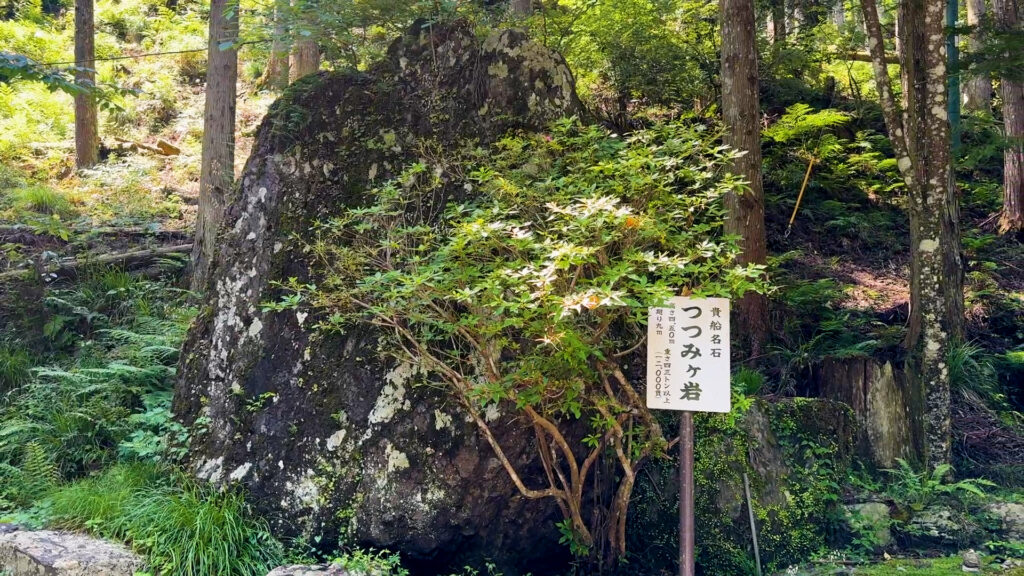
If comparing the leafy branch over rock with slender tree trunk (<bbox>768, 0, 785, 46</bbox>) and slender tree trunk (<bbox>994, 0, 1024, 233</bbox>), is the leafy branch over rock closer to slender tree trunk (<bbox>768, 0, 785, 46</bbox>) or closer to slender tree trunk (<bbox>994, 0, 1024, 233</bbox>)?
slender tree trunk (<bbox>768, 0, 785, 46</bbox>)

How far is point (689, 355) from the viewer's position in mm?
4082

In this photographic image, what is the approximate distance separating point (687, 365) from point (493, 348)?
4.11 ft

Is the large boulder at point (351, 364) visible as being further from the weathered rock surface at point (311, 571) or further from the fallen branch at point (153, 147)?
the fallen branch at point (153, 147)

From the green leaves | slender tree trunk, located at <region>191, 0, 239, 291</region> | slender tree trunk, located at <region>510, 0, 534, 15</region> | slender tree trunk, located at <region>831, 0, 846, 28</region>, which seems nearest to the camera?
the green leaves

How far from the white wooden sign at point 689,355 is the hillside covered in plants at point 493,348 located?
9 centimetres

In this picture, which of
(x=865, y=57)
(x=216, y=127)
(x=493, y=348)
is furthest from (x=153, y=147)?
(x=865, y=57)

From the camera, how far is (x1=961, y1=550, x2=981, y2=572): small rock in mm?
4676

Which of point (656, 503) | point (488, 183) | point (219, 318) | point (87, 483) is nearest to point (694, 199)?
point (488, 183)

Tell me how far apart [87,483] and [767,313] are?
247 inches

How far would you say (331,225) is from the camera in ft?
17.1

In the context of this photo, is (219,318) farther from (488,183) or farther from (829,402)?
(829,402)

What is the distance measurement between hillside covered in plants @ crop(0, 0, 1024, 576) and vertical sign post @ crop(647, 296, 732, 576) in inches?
2.6

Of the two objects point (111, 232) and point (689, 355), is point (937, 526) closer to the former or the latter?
point (689, 355)

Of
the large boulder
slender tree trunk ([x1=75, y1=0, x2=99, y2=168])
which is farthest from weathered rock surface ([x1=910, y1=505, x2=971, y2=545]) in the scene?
slender tree trunk ([x1=75, y1=0, x2=99, y2=168])
